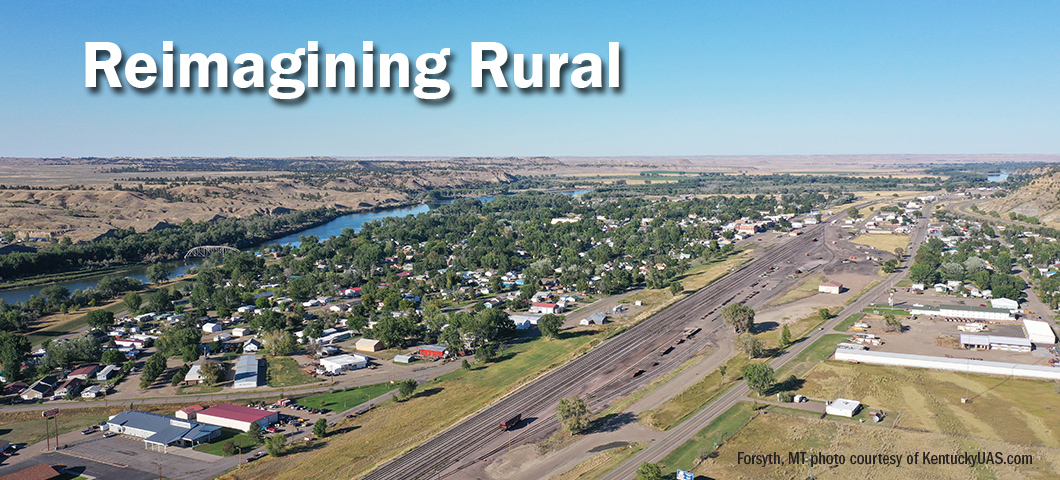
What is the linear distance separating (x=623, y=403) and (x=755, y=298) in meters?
39.3

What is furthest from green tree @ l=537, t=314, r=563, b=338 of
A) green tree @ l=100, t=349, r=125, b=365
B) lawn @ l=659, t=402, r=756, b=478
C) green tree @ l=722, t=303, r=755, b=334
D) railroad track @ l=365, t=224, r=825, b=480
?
green tree @ l=100, t=349, r=125, b=365

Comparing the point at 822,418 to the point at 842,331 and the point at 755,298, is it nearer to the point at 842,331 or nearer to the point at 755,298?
the point at 842,331

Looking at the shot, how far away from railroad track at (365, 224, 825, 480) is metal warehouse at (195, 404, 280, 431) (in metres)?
11.7

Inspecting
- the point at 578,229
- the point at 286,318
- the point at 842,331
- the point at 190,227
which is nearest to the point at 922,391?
the point at 842,331

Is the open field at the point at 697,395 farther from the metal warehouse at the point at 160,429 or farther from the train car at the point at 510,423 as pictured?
the metal warehouse at the point at 160,429

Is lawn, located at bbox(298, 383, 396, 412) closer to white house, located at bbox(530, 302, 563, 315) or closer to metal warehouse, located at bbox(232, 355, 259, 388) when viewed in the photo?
metal warehouse, located at bbox(232, 355, 259, 388)

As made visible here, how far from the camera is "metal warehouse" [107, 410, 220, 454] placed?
42062 mm

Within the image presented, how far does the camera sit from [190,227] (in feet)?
490

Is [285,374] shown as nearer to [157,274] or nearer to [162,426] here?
[162,426]

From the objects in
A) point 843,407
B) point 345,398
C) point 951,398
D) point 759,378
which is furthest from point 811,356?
point 345,398

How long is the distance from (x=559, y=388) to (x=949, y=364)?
3262 cm

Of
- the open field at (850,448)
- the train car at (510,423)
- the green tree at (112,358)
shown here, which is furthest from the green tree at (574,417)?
the green tree at (112,358)

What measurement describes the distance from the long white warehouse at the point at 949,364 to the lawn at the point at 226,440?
4817 cm

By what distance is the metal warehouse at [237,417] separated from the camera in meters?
44.5
